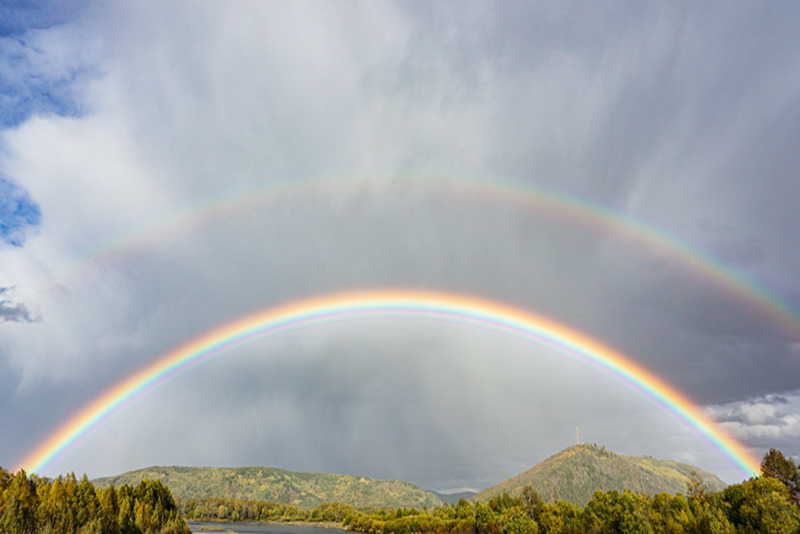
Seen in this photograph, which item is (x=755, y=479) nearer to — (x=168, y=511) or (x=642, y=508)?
(x=642, y=508)

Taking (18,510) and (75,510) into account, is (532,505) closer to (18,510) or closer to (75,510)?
(75,510)

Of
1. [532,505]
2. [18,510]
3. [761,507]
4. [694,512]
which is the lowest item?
[761,507]

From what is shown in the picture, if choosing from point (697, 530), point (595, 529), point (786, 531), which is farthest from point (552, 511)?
point (786, 531)

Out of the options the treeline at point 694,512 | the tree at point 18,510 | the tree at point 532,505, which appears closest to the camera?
the tree at point 18,510

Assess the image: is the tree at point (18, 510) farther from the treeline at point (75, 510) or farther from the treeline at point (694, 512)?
the treeline at point (694, 512)

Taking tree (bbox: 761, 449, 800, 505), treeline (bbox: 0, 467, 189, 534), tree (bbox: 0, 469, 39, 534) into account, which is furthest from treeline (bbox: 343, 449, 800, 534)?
tree (bbox: 0, 469, 39, 534)

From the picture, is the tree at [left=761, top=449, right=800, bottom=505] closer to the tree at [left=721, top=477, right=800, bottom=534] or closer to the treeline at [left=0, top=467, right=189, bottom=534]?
the tree at [left=721, top=477, right=800, bottom=534]

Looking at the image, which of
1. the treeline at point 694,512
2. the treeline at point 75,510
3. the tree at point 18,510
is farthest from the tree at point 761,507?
the tree at point 18,510

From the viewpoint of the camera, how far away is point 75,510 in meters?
75.6

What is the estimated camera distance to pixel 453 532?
16850 cm

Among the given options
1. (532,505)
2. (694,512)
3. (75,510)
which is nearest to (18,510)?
(75,510)

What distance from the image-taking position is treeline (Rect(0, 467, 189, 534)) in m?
68.8

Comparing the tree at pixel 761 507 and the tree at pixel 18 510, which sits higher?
the tree at pixel 18 510

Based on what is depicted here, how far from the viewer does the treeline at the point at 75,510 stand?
6881 cm
